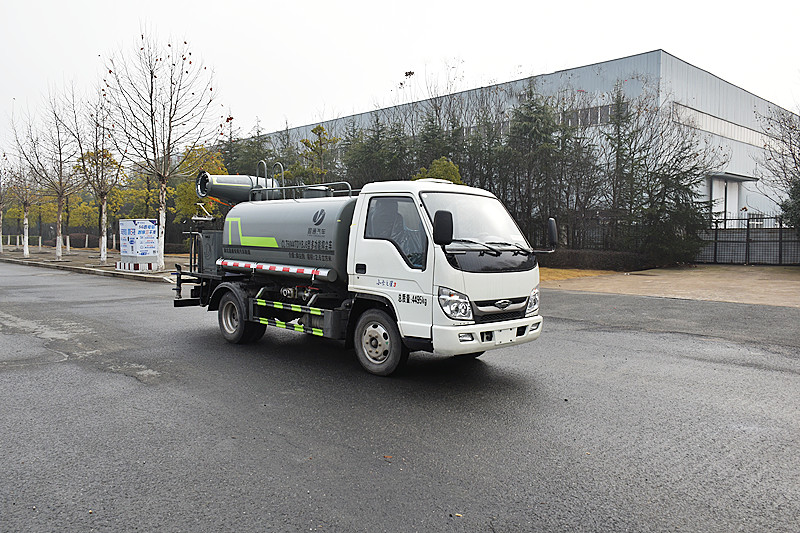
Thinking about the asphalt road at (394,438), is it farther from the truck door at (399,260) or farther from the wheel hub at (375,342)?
the truck door at (399,260)

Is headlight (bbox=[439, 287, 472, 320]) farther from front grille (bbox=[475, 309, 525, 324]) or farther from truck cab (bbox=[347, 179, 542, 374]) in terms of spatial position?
front grille (bbox=[475, 309, 525, 324])

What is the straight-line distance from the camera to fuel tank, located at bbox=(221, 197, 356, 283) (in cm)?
727

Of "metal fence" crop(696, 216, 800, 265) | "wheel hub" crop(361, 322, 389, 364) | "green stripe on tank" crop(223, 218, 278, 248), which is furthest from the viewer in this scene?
"metal fence" crop(696, 216, 800, 265)

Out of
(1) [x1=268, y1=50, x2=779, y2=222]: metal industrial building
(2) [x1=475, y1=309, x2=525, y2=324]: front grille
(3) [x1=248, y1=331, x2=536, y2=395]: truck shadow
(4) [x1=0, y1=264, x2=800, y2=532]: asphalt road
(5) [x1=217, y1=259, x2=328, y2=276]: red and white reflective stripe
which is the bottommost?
(4) [x1=0, y1=264, x2=800, y2=532]: asphalt road

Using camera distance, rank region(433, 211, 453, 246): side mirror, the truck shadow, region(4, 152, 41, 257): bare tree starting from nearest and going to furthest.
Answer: region(433, 211, 453, 246): side mirror < the truck shadow < region(4, 152, 41, 257): bare tree

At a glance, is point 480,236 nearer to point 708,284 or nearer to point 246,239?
point 246,239

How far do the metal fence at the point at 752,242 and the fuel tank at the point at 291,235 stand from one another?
2330 cm

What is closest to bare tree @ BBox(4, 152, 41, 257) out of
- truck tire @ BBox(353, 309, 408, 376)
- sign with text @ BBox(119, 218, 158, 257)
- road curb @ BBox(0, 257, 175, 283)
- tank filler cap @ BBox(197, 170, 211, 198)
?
road curb @ BBox(0, 257, 175, 283)

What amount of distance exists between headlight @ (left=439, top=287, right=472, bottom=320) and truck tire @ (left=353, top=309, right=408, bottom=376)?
30.9 inches

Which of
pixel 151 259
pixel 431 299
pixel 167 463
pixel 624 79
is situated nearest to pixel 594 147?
pixel 624 79

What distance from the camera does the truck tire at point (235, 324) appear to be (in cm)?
872

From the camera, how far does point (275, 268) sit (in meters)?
8.24

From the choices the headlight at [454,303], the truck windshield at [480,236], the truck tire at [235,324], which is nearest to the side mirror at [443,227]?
the truck windshield at [480,236]

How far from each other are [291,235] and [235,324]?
208 centimetres
